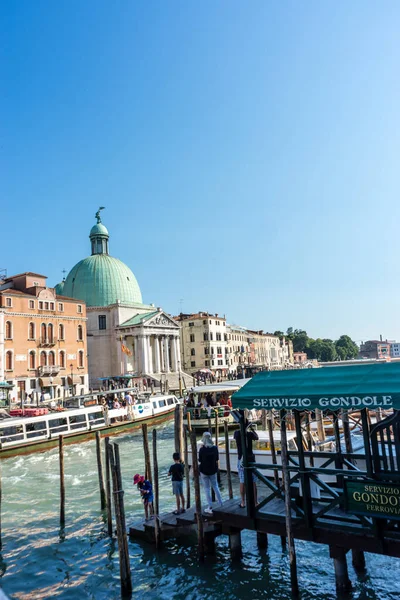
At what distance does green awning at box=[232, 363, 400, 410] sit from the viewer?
297 inches

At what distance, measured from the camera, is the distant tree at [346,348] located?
160 meters

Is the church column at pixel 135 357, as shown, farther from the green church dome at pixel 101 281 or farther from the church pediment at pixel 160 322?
the green church dome at pixel 101 281

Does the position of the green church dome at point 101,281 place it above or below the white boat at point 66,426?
above

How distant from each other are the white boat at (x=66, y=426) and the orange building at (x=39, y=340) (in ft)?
44.4

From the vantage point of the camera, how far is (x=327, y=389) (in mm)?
8297

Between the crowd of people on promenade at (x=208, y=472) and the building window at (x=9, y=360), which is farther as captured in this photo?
the building window at (x=9, y=360)

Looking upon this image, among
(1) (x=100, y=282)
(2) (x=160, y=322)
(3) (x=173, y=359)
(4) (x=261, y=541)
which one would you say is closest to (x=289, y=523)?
(4) (x=261, y=541)

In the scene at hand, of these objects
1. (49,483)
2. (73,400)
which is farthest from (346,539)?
(73,400)

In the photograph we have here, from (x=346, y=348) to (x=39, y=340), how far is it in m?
134

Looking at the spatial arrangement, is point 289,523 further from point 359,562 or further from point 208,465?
point 208,465

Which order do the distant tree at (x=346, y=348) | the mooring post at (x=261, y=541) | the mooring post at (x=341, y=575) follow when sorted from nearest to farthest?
the mooring post at (x=341, y=575) → the mooring post at (x=261, y=541) → the distant tree at (x=346, y=348)

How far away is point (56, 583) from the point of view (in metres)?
10.3

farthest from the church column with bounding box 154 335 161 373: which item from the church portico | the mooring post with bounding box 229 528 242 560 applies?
the mooring post with bounding box 229 528 242 560

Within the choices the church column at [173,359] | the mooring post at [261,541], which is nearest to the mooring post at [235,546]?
the mooring post at [261,541]
